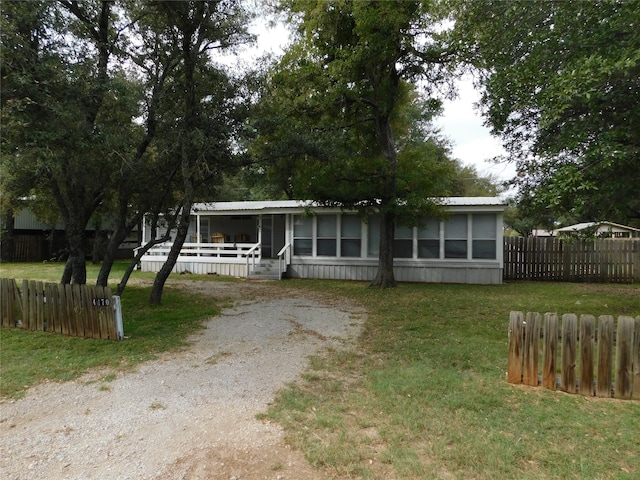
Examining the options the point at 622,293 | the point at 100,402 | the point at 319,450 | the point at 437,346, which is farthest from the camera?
the point at 622,293

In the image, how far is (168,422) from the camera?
128 inches

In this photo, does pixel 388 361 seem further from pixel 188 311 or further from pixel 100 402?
pixel 188 311

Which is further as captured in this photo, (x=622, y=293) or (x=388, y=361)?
(x=622, y=293)

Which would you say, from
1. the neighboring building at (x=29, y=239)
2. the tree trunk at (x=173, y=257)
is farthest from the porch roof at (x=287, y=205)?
the neighboring building at (x=29, y=239)

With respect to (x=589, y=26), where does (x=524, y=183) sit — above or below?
below

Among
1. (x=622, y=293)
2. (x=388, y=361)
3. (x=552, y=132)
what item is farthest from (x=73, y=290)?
(x=622, y=293)

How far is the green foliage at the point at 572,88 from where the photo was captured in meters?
4.73

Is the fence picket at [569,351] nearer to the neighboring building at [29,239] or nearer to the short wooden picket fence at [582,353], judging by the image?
the short wooden picket fence at [582,353]

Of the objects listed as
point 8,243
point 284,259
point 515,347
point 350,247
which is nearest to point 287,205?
point 284,259

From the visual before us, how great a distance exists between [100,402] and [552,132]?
25.2 ft

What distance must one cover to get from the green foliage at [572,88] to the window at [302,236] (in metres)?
8.65

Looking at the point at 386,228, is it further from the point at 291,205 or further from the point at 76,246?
the point at 76,246

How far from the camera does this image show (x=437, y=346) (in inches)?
216

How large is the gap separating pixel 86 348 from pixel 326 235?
9936mm
